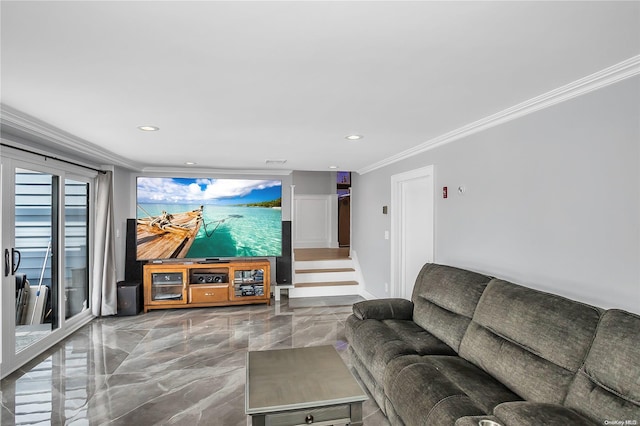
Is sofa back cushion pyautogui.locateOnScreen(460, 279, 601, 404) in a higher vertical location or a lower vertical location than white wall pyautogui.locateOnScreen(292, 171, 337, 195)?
lower

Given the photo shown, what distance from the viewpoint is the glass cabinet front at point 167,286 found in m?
5.52

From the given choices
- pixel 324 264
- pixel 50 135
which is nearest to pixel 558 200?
pixel 50 135

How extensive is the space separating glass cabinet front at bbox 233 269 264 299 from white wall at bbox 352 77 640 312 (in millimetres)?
3173

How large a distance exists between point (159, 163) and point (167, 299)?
211 centimetres

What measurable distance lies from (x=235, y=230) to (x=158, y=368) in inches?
116

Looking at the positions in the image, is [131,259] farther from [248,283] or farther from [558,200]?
[558,200]

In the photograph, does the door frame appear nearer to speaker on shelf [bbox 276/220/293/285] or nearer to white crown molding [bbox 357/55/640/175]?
white crown molding [bbox 357/55/640/175]

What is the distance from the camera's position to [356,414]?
6.64 ft

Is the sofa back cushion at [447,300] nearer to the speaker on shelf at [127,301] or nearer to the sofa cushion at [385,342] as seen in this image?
the sofa cushion at [385,342]

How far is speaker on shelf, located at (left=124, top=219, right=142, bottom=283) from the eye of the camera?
226 inches

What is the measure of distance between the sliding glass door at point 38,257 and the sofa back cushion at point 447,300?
379 cm

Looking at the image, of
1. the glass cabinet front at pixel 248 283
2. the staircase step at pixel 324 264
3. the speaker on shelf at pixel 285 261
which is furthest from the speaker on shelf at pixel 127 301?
the staircase step at pixel 324 264

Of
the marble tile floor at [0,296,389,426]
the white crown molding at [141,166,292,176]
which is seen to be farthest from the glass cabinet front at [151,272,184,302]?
the white crown molding at [141,166,292,176]

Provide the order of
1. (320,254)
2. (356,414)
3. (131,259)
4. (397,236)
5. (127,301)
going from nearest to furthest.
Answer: (356,414), (397,236), (127,301), (131,259), (320,254)
